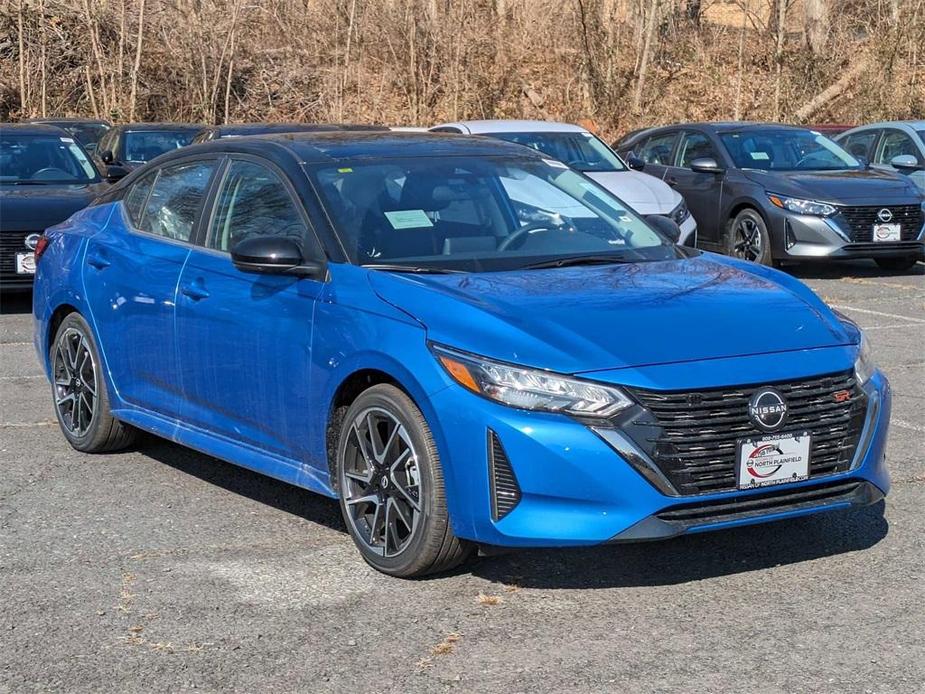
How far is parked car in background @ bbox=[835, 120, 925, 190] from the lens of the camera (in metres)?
16.6

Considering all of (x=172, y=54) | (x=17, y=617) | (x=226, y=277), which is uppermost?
(x=172, y=54)

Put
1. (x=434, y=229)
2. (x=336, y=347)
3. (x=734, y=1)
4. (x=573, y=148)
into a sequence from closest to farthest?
(x=336, y=347) < (x=434, y=229) < (x=573, y=148) < (x=734, y=1)

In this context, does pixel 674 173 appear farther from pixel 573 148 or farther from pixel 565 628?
pixel 565 628

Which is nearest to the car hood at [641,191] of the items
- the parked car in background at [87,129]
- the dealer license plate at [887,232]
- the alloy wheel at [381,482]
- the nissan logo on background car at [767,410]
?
the dealer license plate at [887,232]

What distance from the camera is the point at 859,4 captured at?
3403 cm

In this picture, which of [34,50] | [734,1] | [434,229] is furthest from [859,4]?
[434,229]

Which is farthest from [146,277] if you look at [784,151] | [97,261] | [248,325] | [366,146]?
[784,151]

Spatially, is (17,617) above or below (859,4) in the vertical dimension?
below

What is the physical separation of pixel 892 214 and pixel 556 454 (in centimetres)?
1077

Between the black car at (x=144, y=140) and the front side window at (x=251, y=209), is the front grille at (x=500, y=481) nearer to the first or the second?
the front side window at (x=251, y=209)

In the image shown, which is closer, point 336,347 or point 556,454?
point 556,454

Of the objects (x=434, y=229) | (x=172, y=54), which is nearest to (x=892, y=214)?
(x=434, y=229)

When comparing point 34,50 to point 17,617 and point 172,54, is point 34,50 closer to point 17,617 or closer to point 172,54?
point 172,54

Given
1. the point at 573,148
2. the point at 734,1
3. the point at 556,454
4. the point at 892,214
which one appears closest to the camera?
the point at 556,454
